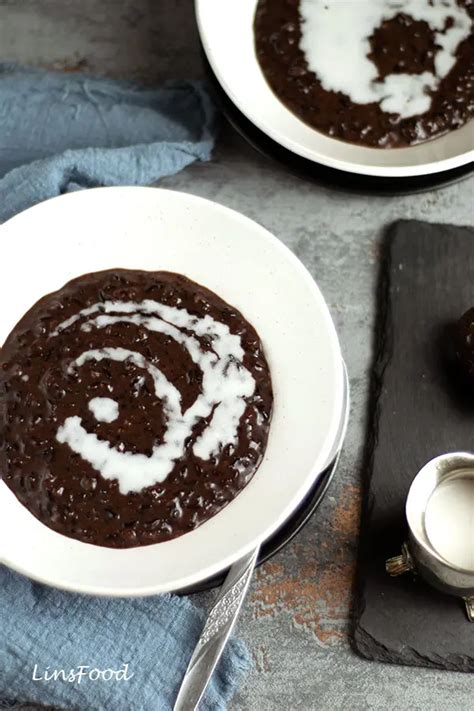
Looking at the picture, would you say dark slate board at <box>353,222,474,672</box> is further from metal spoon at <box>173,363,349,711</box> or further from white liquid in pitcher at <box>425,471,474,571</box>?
metal spoon at <box>173,363,349,711</box>

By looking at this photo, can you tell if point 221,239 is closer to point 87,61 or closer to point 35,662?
point 87,61

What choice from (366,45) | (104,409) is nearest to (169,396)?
(104,409)

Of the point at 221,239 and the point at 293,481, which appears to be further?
the point at 221,239

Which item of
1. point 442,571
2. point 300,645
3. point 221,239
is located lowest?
point 300,645

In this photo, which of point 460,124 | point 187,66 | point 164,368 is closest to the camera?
point 164,368

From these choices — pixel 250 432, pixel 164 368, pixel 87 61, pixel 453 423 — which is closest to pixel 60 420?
pixel 164 368

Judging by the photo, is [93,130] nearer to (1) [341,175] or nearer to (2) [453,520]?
(1) [341,175]
